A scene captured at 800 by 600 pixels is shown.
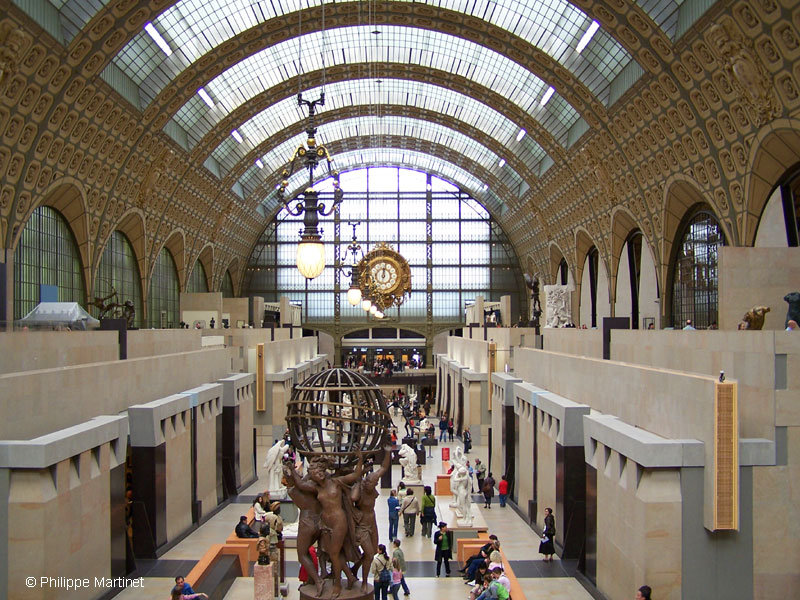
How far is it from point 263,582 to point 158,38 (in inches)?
990

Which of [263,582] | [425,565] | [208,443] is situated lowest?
[425,565]

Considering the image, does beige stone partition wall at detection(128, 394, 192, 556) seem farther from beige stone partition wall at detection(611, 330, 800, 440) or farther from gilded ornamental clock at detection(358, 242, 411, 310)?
gilded ornamental clock at detection(358, 242, 411, 310)

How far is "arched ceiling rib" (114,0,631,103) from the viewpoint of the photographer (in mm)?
31594

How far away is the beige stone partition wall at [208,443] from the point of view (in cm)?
2108

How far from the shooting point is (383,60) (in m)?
43.2

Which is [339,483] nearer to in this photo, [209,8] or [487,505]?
[487,505]

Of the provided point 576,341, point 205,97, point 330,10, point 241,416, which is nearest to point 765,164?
point 576,341

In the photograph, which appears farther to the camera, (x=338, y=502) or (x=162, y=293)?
(x=162, y=293)

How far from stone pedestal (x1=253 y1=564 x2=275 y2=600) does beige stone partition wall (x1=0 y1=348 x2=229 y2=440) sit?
4.16 meters

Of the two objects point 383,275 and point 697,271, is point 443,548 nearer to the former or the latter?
point 697,271

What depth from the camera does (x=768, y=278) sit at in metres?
16.5

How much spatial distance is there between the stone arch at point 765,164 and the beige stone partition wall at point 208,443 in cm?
Answer: 1741

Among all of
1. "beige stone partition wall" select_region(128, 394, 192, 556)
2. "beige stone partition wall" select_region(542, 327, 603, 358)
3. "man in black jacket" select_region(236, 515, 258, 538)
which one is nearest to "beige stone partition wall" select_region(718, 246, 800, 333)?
"beige stone partition wall" select_region(542, 327, 603, 358)

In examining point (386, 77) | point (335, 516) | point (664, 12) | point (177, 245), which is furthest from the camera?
point (177, 245)
